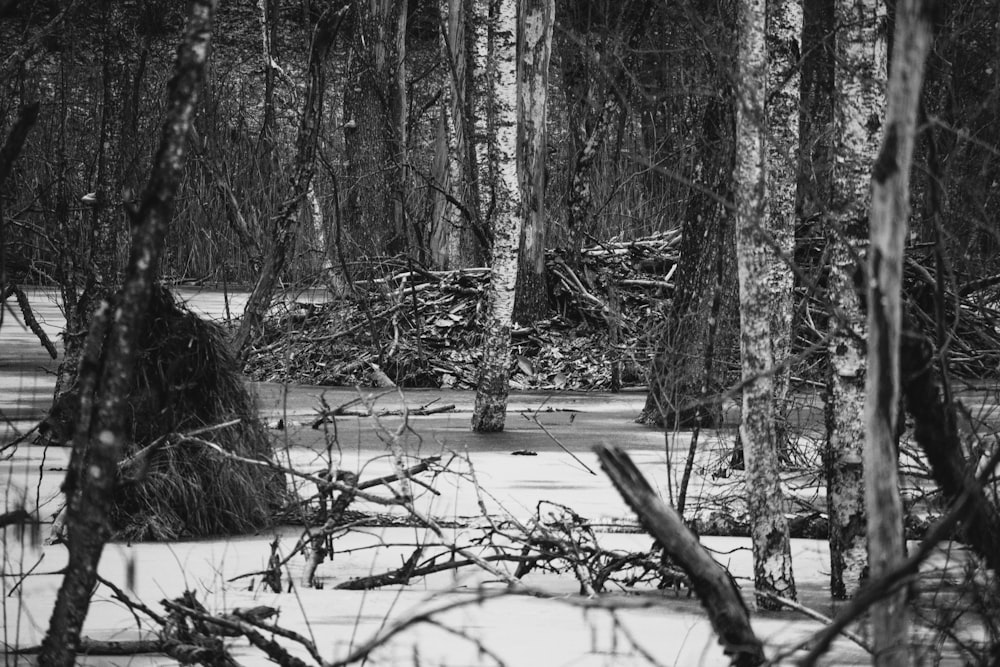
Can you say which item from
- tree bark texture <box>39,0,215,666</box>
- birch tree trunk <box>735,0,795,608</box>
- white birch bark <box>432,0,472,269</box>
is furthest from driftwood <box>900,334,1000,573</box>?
white birch bark <box>432,0,472,269</box>

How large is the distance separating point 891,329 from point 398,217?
17.5 m

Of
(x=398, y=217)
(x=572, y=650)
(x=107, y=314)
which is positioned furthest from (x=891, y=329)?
(x=398, y=217)

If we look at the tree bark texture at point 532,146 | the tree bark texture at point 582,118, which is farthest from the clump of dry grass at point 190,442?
the tree bark texture at point 532,146

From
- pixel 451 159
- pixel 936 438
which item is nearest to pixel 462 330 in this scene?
pixel 451 159

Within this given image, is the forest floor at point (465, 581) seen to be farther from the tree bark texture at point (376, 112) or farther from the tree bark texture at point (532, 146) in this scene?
the tree bark texture at point (376, 112)

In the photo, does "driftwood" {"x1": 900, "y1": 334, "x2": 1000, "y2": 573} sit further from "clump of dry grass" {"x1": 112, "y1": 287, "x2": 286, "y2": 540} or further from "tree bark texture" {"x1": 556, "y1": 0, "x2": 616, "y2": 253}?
"tree bark texture" {"x1": 556, "y1": 0, "x2": 616, "y2": 253}

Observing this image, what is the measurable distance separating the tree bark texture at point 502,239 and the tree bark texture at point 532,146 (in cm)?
245

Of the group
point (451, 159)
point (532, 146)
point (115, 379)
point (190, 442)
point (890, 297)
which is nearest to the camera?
point (890, 297)

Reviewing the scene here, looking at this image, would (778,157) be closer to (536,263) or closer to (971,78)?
(536,263)

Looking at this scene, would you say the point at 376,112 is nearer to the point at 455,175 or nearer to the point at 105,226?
the point at 455,175

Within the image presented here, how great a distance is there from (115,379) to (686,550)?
1235 millimetres

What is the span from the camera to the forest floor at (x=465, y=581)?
4062 mm

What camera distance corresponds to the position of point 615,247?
1403cm

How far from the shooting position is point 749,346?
486 centimetres
